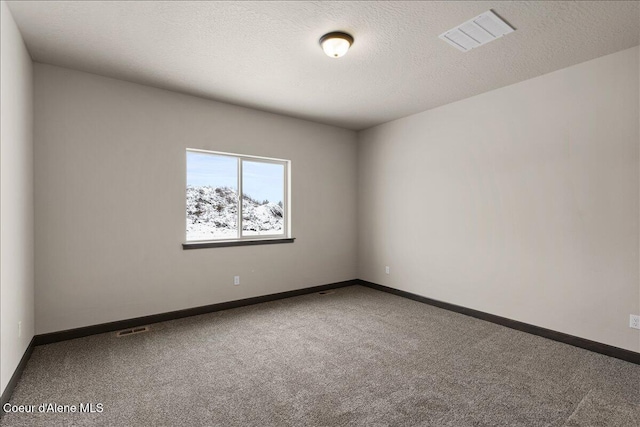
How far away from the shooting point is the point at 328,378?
7.91 feet

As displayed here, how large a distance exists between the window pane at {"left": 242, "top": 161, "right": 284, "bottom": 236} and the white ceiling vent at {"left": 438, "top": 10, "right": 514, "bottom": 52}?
2.81m

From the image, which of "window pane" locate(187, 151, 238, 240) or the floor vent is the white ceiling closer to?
"window pane" locate(187, 151, 238, 240)

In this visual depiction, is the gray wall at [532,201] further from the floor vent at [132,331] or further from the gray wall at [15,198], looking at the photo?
the gray wall at [15,198]

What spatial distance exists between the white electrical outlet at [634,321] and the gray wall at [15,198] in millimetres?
4597

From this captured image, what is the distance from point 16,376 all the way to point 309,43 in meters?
3.28

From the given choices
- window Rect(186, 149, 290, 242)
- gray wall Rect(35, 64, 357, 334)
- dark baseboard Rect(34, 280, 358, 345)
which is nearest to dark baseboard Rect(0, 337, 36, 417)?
dark baseboard Rect(34, 280, 358, 345)

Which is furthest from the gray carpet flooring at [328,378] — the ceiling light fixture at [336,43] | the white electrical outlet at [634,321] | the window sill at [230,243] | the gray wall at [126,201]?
the ceiling light fixture at [336,43]

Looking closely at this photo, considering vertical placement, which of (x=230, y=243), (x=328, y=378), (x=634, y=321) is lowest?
(x=328, y=378)

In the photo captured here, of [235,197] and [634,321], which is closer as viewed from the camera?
[634,321]

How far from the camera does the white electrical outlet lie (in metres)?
2.71

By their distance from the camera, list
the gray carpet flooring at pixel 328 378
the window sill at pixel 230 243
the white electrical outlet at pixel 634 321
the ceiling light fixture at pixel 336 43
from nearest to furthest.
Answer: the gray carpet flooring at pixel 328 378 < the ceiling light fixture at pixel 336 43 < the white electrical outlet at pixel 634 321 < the window sill at pixel 230 243

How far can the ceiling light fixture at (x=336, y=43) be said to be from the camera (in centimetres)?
251

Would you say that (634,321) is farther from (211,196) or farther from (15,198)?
(15,198)

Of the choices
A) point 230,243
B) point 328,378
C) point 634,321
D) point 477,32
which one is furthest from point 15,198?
point 634,321
